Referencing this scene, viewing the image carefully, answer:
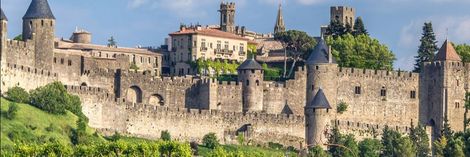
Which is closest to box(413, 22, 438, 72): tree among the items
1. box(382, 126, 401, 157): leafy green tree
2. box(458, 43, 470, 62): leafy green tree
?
box(458, 43, 470, 62): leafy green tree

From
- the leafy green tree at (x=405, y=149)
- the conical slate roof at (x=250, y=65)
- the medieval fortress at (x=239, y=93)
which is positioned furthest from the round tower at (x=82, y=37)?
the leafy green tree at (x=405, y=149)

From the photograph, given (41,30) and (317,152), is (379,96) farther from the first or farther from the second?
(41,30)

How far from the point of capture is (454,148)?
97.1 metres

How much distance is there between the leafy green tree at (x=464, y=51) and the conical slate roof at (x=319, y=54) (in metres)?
10.9

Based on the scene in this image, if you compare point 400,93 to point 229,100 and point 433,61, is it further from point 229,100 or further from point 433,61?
point 229,100

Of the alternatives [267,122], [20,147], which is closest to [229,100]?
[267,122]

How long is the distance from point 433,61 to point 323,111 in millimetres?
9554

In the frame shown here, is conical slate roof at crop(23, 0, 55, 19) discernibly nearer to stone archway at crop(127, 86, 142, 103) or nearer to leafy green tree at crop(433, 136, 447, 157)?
stone archway at crop(127, 86, 142, 103)

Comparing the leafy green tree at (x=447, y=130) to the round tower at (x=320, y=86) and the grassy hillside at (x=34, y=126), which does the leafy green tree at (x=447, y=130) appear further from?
the grassy hillside at (x=34, y=126)

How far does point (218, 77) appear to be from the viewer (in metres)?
113

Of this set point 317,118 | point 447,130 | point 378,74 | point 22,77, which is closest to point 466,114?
point 447,130

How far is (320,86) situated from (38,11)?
16.1 metres

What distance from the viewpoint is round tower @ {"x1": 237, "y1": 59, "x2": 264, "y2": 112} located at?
106500 mm

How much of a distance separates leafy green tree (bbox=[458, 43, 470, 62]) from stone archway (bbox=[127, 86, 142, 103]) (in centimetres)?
2072
